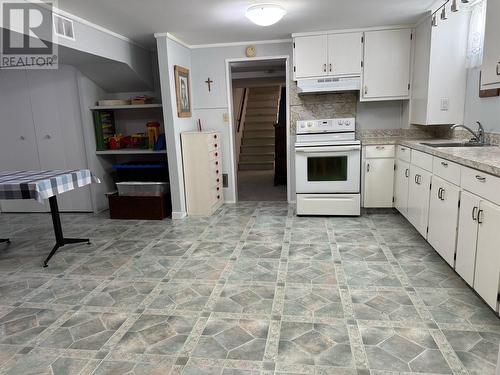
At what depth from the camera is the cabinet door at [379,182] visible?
3.95 metres

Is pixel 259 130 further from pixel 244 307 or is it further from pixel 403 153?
pixel 244 307

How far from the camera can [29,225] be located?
4137 millimetres

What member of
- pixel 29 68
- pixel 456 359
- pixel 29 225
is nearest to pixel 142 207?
pixel 29 225

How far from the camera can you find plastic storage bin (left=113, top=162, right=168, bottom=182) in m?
4.35

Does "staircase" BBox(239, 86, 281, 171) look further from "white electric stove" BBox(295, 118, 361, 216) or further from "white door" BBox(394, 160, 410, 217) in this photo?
"white door" BBox(394, 160, 410, 217)

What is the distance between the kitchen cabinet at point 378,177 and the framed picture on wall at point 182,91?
2223mm

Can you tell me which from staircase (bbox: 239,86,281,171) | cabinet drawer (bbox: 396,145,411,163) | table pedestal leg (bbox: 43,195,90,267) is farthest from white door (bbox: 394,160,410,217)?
staircase (bbox: 239,86,281,171)

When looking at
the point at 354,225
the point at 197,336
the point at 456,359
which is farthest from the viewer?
the point at 354,225

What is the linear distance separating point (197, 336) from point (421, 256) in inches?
76.7

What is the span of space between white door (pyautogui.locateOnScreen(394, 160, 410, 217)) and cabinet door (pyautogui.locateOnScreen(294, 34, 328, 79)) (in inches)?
54.8

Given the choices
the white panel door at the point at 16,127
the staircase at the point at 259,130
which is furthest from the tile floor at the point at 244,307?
the staircase at the point at 259,130

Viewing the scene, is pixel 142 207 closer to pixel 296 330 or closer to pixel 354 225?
pixel 354 225

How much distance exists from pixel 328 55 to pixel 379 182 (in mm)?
1585

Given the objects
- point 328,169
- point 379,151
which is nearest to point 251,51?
point 328,169
